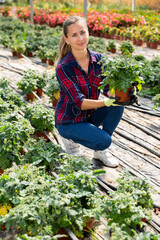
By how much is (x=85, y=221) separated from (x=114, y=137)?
1.87 meters

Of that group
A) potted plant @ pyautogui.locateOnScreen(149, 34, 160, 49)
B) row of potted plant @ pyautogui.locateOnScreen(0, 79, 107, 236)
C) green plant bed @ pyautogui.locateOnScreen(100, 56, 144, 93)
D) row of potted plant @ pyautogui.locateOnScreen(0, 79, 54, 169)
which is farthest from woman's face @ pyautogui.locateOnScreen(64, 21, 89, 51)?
potted plant @ pyautogui.locateOnScreen(149, 34, 160, 49)

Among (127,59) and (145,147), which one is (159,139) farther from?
(127,59)

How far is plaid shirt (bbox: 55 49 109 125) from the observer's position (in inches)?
120

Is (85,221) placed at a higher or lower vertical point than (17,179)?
lower

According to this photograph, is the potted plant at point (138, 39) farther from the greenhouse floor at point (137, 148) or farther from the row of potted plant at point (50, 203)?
the row of potted plant at point (50, 203)

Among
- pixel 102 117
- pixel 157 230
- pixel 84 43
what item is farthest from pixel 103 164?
pixel 84 43

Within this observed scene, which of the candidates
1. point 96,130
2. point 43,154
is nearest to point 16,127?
point 43,154

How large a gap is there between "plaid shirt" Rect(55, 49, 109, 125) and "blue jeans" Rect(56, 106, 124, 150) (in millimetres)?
99

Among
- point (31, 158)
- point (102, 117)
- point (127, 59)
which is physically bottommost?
point (31, 158)

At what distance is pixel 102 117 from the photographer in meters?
3.41

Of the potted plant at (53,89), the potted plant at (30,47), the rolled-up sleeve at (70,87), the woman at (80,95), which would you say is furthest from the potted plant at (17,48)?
the rolled-up sleeve at (70,87)

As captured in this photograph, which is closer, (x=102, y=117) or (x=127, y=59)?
(x=127, y=59)

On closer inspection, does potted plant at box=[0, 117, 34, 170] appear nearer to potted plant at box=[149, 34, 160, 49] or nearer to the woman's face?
the woman's face

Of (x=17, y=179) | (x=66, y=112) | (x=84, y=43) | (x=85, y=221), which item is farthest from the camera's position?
(x=66, y=112)
